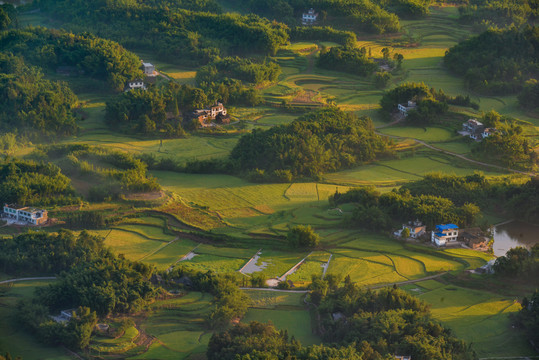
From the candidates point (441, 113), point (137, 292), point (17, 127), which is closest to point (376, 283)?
point (137, 292)

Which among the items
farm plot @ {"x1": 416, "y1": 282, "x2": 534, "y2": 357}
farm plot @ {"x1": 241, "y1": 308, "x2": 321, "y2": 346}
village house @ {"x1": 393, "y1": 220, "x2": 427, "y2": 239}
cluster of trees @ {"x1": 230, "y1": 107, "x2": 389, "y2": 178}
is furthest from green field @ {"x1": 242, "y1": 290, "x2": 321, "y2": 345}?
cluster of trees @ {"x1": 230, "y1": 107, "x2": 389, "y2": 178}

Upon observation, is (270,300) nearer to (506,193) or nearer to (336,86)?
(506,193)

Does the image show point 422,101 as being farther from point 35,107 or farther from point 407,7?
point 407,7

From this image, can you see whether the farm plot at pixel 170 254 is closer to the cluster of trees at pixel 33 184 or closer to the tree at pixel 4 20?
the cluster of trees at pixel 33 184

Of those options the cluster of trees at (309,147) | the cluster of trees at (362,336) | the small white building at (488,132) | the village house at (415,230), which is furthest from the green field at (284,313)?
the small white building at (488,132)

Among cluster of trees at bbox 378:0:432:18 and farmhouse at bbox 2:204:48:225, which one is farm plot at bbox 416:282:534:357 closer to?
farmhouse at bbox 2:204:48:225

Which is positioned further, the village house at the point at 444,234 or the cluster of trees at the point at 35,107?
the cluster of trees at the point at 35,107
